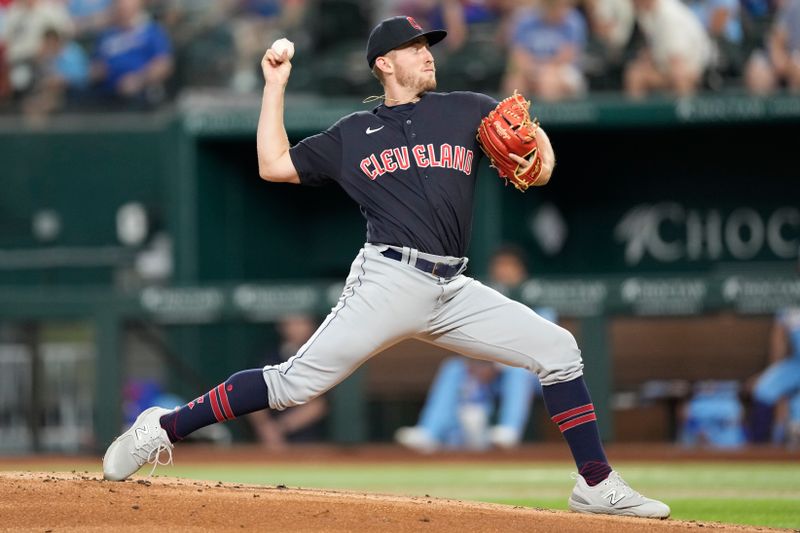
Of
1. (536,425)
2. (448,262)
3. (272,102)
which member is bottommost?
(536,425)

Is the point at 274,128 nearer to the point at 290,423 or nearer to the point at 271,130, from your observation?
the point at 271,130

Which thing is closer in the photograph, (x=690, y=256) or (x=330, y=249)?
(x=690, y=256)

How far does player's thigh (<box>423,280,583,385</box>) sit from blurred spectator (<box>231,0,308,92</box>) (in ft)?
25.1

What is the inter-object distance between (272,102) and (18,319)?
21.5ft

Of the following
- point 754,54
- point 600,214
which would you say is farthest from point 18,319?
point 754,54

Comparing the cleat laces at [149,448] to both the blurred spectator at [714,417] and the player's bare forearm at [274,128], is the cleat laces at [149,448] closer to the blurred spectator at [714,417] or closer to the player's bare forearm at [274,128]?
the player's bare forearm at [274,128]

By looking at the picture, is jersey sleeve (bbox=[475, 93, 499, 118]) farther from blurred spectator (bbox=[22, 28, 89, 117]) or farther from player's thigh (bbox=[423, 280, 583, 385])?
blurred spectator (bbox=[22, 28, 89, 117])

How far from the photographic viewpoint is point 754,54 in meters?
10.9

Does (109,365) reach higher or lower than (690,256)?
lower

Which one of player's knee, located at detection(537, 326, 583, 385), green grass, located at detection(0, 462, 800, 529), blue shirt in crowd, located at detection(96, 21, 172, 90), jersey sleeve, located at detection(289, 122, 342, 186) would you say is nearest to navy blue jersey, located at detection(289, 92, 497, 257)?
jersey sleeve, located at detection(289, 122, 342, 186)

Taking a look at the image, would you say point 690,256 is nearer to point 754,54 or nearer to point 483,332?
point 754,54

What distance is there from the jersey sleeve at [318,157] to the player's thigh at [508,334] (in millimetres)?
616

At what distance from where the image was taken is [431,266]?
4738 mm

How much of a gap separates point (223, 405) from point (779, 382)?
5.69 meters
